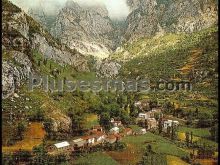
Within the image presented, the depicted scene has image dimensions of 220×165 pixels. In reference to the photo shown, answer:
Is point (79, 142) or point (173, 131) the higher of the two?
point (173, 131)

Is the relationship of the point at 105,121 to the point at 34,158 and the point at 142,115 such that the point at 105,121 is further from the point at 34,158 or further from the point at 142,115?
the point at 34,158

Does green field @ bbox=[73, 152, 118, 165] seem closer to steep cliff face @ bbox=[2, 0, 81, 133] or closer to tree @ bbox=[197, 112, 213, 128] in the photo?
steep cliff face @ bbox=[2, 0, 81, 133]

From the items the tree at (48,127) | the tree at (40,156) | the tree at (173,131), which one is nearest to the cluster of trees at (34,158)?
the tree at (40,156)

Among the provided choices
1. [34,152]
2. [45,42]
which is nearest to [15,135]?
[34,152]

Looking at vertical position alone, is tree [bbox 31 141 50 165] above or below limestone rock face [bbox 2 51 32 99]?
below

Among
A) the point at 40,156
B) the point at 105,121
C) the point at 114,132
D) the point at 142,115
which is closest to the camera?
the point at 40,156

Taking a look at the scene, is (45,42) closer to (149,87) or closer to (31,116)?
(149,87)

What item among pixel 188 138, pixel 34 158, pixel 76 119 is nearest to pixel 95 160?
pixel 34 158

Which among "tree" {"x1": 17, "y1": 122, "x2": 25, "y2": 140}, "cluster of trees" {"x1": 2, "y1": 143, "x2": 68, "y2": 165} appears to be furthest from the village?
"tree" {"x1": 17, "y1": 122, "x2": 25, "y2": 140}
